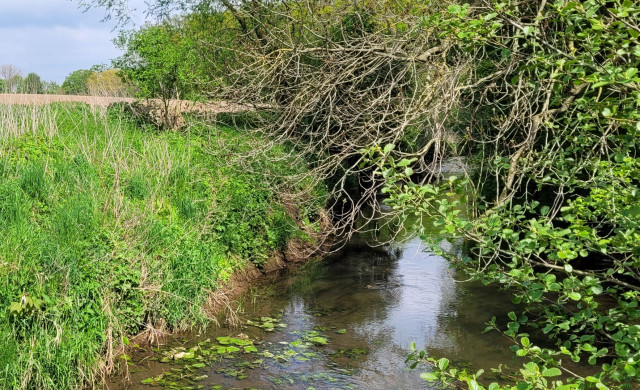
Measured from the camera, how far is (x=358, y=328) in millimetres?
8570

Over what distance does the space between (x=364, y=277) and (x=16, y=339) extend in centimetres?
687

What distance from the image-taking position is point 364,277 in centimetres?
1141

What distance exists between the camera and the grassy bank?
5.74m

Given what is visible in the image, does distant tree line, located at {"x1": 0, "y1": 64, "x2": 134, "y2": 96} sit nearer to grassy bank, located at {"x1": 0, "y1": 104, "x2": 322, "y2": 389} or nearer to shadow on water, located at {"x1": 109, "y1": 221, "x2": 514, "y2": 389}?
grassy bank, located at {"x1": 0, "y1": 104, "x2": 322, "y2": 389}

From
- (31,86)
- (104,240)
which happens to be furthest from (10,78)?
(104,240)

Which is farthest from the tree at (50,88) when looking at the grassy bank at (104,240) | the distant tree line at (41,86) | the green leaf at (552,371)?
the green leaf at (552,371)

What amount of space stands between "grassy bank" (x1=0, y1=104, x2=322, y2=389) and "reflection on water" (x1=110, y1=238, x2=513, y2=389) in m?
0.64

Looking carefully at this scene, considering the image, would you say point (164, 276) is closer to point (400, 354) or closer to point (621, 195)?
point (400, 354)

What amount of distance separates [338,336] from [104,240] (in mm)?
3262

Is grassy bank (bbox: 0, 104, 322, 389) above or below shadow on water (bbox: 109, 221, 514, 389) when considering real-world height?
above

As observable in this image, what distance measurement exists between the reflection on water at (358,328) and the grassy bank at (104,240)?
641mm

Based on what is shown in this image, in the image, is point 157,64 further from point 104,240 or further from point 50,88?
point 104,240

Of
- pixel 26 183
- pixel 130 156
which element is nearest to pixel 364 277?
pixel 130 156

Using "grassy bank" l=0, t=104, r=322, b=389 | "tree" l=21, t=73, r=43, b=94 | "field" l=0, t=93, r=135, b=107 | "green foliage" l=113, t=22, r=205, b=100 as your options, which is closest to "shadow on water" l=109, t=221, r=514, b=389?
"grassy bank" l=0, t=104, r=322, b=389
